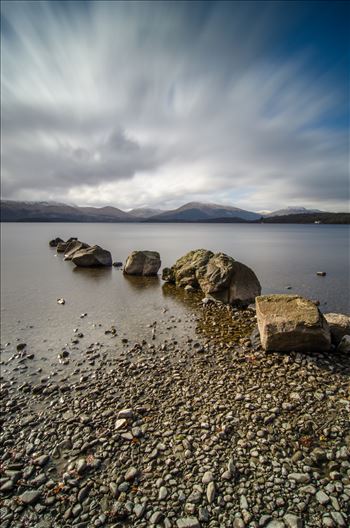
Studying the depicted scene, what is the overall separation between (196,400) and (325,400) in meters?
4.32

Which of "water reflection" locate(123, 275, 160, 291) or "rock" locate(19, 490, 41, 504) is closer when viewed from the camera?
"rock" locate(19, 490, 41, 504)

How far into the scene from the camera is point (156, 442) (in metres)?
7.53

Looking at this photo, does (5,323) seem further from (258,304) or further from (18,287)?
(258,304)

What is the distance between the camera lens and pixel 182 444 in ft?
24.3

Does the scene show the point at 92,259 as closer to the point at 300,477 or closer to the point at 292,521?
the point at 300,477

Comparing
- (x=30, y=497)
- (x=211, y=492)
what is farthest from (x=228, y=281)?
(x=30, y=497)

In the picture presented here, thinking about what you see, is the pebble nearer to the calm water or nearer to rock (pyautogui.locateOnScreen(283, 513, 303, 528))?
rock (pyautogui.locateOnScreen(283, 513, 303, 528))

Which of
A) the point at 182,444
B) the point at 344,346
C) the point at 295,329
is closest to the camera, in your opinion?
the point at 182,444

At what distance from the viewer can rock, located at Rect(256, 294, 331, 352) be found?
38.3ft

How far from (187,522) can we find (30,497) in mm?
3604

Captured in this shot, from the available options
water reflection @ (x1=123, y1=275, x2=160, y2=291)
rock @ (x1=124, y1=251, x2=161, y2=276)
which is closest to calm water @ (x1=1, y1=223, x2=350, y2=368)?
water reflection @ (x1=123, y1=275, x2=160, y2=291)

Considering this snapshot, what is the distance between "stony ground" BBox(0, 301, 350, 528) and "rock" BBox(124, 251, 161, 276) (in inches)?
855

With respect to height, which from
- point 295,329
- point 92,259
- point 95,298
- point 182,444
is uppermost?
point 92,259

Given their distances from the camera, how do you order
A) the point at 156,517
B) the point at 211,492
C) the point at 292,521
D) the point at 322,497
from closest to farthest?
the point at 292,521 → the point at 156,517 → the point at 322,497 → the point at 211,492
